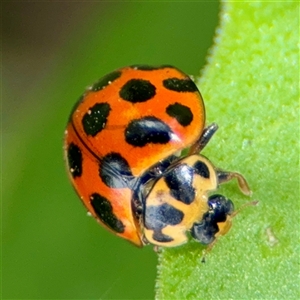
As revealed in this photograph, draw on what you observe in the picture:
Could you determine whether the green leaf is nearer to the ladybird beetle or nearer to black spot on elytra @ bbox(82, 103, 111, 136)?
the ladybird beetle

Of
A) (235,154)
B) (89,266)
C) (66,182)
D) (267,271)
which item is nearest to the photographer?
(267,271)

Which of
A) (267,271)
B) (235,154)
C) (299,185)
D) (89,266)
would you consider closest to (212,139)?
(235,154)

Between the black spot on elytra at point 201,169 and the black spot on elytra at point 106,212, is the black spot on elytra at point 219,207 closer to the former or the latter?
the black spot on elytra at point 201,169

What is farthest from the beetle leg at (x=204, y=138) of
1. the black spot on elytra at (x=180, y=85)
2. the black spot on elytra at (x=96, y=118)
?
the black spot on elytra at (x=96, y=118)

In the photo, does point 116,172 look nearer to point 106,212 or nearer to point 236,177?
point 106,212

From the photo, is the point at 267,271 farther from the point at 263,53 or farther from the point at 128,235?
the point at 263,53
